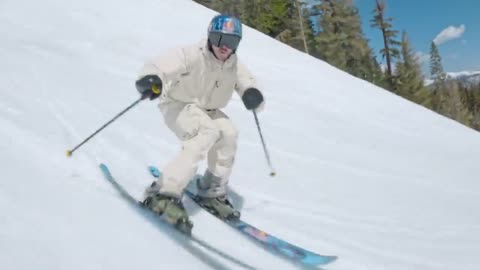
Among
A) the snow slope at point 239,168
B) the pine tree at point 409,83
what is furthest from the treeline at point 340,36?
the snow slope at point 239,168

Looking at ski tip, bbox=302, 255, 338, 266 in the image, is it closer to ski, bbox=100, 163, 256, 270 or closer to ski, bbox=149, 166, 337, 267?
ski, bbox=149, 166, 337, 267

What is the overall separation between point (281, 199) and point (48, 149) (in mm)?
2280

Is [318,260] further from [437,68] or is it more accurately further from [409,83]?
[437,68]

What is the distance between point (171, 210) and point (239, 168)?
2.32 meters

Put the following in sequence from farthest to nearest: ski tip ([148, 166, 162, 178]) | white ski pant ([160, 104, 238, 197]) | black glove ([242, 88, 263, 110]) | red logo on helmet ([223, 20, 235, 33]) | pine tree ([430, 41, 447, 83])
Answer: pine tree ([430, 41, 447, 83]) < ski tip ([148, 166, 162, 178]) < black glove ([242, 88, 263, 110]) < red logo on helmet ([223, 20, 235, 33]) < white ski pant ([160, 104, 238, 197])

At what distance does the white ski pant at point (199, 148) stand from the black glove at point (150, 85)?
0.37 m

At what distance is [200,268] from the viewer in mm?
2984

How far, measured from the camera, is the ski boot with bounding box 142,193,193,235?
332 cm

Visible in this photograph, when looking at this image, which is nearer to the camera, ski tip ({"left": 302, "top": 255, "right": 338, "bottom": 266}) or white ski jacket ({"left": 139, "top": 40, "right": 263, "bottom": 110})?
ski tip ({"left": 302, "top": 255, "right": 338, "bottom": 266})

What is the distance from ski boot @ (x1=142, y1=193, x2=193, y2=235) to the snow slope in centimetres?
12

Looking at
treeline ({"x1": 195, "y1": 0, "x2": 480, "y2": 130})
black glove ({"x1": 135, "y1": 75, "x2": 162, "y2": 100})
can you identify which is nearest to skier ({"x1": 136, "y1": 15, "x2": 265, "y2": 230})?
black glove ({"x1": 135, "y1": 75, "x2": 162, "y2": 100})

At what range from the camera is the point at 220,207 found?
3977 millimetres

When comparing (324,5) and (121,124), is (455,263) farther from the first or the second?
(324,5)

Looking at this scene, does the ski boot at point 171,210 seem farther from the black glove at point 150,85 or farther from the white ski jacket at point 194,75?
the white ski jacket at point 194,75
